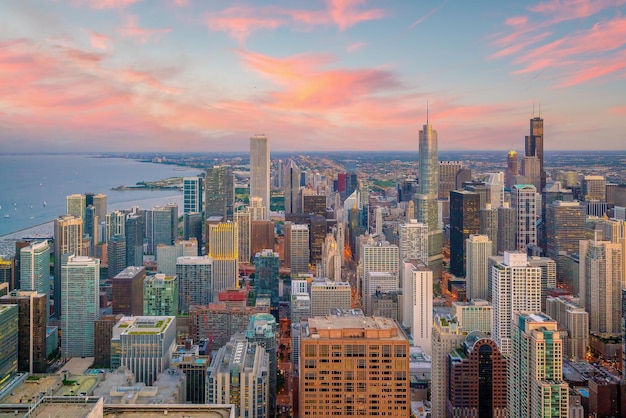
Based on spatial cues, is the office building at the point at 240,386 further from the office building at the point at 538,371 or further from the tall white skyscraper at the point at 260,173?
the tall white skyscraper at the point at 260,173

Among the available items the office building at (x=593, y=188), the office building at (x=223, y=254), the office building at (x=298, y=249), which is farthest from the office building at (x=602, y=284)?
the office building at (x=223, y=254)

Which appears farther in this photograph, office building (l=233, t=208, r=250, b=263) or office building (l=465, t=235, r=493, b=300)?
office building (l=233, t=208, r=250, b=263)

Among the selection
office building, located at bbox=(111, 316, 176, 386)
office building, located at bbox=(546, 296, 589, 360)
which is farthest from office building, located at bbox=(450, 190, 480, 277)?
office building, located at bbox=(111, 316, 176, 386)

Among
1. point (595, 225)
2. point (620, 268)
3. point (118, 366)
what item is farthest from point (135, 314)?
point (595, 225)

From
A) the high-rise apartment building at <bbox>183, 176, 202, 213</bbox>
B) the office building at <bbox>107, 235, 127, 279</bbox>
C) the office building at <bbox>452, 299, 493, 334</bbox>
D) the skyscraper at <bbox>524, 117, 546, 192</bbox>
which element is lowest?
the office building at <bbox>452, 299, 493, 334</bbox>

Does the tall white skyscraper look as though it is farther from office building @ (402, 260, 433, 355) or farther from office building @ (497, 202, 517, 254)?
office building @ (402, 260, 433, 355)

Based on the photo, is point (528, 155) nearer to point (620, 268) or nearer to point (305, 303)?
point (620, 268)
